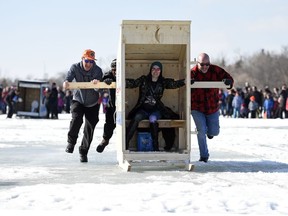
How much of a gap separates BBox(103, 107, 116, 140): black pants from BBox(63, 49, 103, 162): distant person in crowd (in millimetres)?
282

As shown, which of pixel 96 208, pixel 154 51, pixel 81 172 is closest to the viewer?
pixel 96 208

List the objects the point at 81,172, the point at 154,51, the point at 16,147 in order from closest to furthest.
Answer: the point at 81,172 → the point at 154,51 → the point at 16,147

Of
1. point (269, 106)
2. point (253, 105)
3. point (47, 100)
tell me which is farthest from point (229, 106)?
point (47, 100)

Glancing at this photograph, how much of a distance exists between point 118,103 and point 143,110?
1.27 ft

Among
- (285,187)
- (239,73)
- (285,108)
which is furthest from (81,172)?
(239,73)

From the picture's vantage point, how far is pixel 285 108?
3341cm

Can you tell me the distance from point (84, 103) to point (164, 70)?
1.35 meters

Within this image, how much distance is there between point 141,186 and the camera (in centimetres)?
720

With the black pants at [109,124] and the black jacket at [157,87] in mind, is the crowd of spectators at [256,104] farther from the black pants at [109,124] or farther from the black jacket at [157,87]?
the black jacket at [157,87]

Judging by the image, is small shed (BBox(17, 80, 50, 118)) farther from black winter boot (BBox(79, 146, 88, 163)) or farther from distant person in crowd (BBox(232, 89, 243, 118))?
black winter boot (BBox(79, 146, 88, 163))

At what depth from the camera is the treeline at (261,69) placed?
114 m

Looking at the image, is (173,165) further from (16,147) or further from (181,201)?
(16,147)

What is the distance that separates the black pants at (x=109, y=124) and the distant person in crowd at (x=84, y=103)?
28cm

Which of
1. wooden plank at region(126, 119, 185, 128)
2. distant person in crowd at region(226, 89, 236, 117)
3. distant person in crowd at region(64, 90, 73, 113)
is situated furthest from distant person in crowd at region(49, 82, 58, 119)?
wooden plank at region(126, 119, 185, 128)
